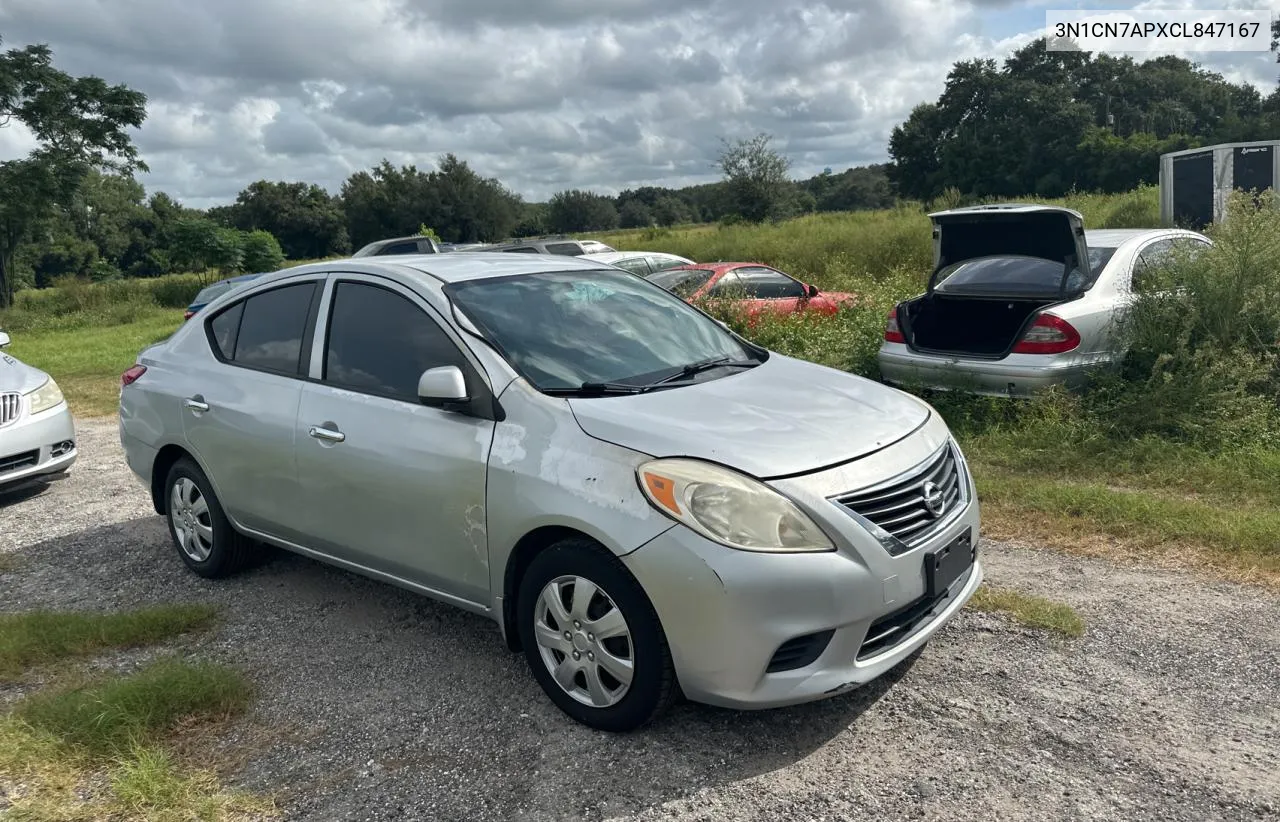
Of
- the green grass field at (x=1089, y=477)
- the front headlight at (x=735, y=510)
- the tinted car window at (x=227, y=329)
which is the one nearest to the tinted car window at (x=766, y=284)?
the green grass field at (x=1089, y=477)

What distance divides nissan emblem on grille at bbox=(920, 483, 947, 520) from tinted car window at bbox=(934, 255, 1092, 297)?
4.40m

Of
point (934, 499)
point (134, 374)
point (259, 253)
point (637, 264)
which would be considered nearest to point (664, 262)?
point (637, 264)

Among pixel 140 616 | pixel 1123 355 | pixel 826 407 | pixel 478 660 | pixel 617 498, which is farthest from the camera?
pixel 1123 355

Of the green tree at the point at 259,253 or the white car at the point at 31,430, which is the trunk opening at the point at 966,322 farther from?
the green tree at the point at 259,253

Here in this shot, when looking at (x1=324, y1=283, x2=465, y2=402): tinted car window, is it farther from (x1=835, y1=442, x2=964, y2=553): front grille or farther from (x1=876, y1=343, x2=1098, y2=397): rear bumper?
(x1=876, y1=343, x2=1098, y2=397): rear bumper

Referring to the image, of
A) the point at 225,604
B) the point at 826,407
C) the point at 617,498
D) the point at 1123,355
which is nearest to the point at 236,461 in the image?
the point at 225,604

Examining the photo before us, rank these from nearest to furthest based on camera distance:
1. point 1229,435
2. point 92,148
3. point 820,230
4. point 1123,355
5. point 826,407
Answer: point 826,407 < point 1229,435 < point 1123,355 < point 820,230 < point 92,148

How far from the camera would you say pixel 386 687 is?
12.5 feet

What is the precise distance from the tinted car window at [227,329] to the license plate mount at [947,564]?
3605 millimetres

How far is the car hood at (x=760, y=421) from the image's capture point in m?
3.13

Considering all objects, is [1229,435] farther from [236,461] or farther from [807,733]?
[236,461]

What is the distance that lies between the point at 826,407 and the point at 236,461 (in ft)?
9.49

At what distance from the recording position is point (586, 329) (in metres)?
4.06

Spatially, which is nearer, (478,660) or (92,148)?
(478,660)
